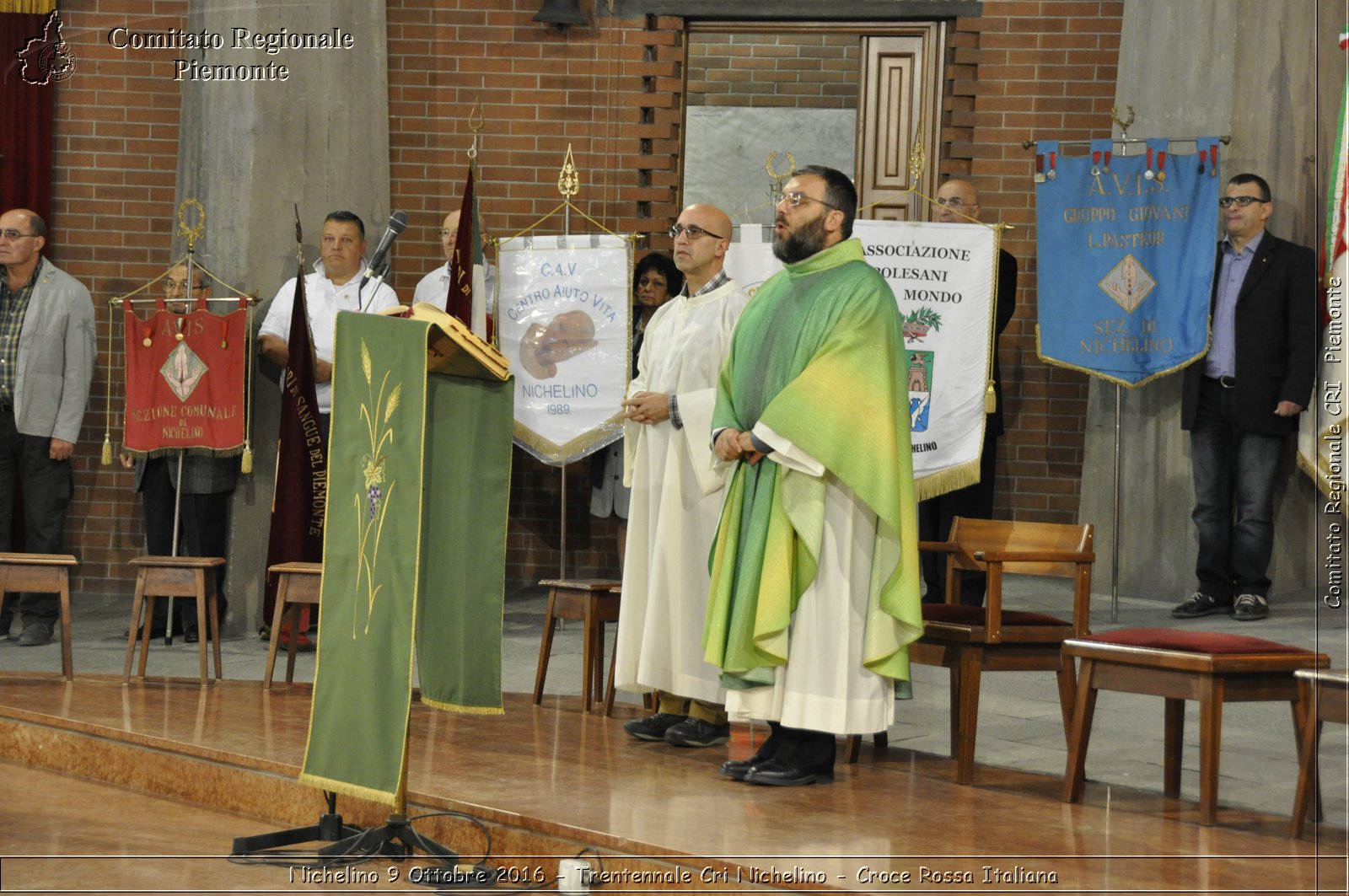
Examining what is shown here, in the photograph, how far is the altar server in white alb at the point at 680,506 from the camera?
4.96m

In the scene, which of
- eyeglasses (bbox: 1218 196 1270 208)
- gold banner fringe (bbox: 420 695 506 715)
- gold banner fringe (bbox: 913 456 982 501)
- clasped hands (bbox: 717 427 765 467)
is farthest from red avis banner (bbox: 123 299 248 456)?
eyeglasses (bbox: 1218 196 1270 208)

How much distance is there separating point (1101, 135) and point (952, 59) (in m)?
0.90

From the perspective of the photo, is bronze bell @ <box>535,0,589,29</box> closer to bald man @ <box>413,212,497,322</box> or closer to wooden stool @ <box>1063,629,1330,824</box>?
bald man @ <box>413,212,497,322</box>

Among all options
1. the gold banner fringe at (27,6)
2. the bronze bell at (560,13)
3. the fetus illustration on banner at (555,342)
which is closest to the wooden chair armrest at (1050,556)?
the fetus illustration on banner at (555,342)

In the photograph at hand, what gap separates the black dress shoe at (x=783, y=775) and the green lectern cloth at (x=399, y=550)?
823 millimetres

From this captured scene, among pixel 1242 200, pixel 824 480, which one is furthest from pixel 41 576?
pixel 1242 200

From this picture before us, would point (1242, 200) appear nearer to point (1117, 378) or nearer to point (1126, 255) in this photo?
point (1126, 255)

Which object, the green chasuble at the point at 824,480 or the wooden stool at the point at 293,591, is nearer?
the green chasuble at the point at 824,480

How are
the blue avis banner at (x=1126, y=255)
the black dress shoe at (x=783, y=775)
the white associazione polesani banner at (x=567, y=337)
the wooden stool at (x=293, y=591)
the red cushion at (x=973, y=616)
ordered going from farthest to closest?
1. the white associazione polesani banner at (x=567, y=337)
2. the blue avis banner at (x=1126, y=255)
3. the wooden stool at (x=293, y=591)
4. the red cushion at (x=973, y=616)
5. the black dress shoe at (x=783, y=775)

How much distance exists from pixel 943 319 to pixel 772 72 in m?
4.15

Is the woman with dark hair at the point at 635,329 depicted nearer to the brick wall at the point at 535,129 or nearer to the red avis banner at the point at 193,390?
the brick wall at the point at 535,129

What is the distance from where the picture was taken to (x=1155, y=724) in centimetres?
548

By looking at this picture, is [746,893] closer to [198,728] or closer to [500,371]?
[500,371]

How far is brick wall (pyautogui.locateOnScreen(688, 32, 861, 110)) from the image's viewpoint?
1050 centimetres
